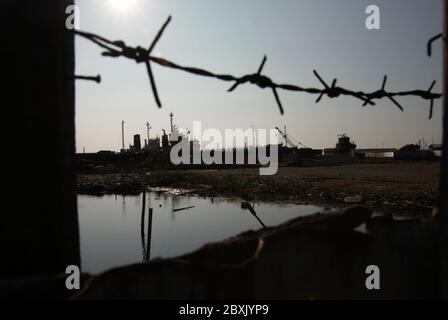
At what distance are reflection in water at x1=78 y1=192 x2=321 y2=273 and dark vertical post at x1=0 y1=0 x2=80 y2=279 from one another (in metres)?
12.2

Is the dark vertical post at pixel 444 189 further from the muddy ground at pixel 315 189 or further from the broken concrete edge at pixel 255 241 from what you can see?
the muddy ground at pixel 315 189

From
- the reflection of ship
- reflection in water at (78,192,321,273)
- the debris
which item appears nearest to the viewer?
reflection in water at (78,192,321,273)

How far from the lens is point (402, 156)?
67.2 m

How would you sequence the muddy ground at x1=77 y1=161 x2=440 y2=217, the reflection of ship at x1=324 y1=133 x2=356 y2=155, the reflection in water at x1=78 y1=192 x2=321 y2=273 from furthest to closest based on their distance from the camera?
the reflection of ship at x1=324 y1=133 x2=356 y2=155
the muddy ground at x1=77 y1=161 x2=440 y2=217
the reflection in water at x1=78 y1=192 x2=321 y2=273

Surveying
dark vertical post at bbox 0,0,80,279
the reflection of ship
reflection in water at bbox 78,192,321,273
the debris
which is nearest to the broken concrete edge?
dark vertical post at bbox 0,0,80,279

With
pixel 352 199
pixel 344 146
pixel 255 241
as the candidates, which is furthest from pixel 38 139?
pixel 344 146

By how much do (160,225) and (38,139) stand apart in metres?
21.7

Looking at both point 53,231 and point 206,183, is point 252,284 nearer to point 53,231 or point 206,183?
point 53,231

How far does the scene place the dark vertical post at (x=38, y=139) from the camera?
1.15m

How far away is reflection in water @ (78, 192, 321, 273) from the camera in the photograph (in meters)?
16.3

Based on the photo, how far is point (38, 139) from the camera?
1189 millimetres

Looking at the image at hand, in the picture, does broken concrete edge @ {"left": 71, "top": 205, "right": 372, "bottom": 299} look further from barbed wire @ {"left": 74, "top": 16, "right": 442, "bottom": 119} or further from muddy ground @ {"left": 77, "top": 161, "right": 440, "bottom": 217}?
muddy ground @ {"left": 77, "top": 161, "right": 440, "bottom": 217}

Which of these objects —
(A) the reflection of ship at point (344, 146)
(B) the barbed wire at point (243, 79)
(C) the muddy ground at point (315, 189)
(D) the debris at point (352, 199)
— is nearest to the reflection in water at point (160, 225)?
(D) the debris at point (352, 199)

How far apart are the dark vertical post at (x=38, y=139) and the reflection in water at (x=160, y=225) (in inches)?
479
